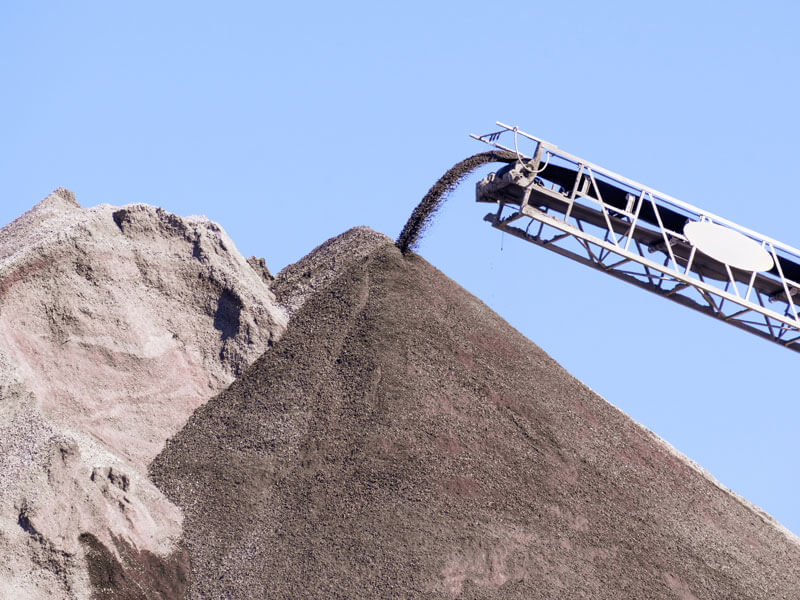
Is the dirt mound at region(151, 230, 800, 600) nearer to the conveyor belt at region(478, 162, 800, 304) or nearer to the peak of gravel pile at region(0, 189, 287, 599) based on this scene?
the peak of gravel pile at region(0, 189, 287, 599)

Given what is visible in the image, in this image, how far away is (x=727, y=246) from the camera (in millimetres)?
28062

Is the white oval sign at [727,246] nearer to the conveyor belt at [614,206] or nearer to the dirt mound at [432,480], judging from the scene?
the conveyor belt at [614,206]

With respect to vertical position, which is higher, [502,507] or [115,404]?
[115,404]

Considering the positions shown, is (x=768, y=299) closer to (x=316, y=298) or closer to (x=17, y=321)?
(x=316, y=298)

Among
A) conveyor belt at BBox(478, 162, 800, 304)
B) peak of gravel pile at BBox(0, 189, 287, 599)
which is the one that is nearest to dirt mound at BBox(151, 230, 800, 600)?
peak of gravel pile at BBox(0, 189, 287, 599)

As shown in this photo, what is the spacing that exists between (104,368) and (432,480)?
9460 mm

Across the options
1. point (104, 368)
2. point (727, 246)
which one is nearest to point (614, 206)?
point (727, 246)

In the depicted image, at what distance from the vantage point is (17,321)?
1268 inches

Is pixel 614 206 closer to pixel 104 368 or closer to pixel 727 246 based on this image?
pixel 727 246

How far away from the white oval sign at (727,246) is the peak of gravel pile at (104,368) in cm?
1279

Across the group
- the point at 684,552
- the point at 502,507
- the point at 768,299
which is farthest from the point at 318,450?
the point at 768,299

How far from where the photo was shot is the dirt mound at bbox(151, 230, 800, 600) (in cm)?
2836

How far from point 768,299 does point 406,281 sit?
10.8 metres

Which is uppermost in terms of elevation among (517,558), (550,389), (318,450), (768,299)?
(768,299)
